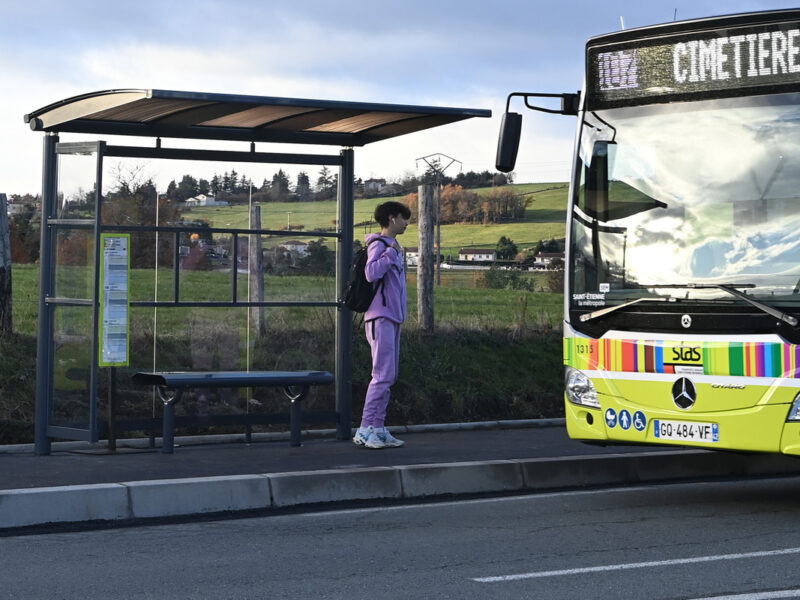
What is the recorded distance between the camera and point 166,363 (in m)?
12.5

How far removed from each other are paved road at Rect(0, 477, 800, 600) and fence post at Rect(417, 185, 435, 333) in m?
8.32

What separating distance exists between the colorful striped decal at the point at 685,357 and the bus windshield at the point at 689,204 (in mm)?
273

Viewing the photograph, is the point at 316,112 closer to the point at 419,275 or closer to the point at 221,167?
the point at 221,167

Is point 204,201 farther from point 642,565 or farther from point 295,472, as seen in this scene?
point 642,565

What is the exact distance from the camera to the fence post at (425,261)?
1828 cm

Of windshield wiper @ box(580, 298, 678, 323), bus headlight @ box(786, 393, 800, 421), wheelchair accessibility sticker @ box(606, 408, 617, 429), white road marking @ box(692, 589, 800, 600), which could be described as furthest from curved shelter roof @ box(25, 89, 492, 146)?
white road marking @ box(692, 589, 800, 600)

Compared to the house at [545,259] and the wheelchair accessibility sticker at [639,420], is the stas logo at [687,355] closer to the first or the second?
the wheelchair accessibility sticker at [639,420]

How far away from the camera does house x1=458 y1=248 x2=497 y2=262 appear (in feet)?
78.0

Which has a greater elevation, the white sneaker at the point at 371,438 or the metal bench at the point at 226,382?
the metal bench at the point at 226,382

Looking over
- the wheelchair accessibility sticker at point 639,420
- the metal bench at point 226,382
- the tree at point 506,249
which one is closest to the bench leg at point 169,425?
the metal bench at point 226,382

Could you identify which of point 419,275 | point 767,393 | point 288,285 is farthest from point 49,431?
point 419,275

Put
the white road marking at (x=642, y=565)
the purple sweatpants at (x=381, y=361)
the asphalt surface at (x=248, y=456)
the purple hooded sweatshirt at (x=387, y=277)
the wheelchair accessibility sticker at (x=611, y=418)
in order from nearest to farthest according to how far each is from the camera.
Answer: the white road marking at (x=642, y=565), the wheelchair accessibility sticker at (x=611, y=418), the asphalt surface at (x=248, y=456), the purple hooded sweatshirt at (x=387, y=277), the purple sweatpants at (x=381, y=361)

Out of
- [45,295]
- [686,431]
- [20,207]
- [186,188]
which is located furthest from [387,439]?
[20,207]

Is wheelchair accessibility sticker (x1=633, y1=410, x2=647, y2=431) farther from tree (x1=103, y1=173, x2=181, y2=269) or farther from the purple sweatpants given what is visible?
tree (x1=103, y1=173, x2=181, y2=269)
